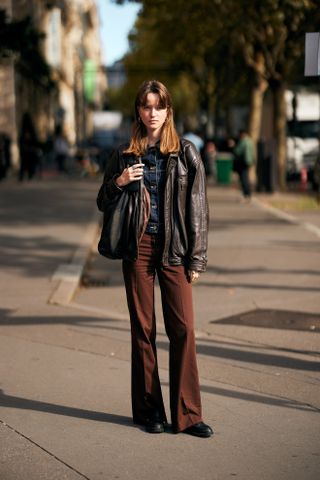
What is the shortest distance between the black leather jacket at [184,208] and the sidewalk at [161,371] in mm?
957

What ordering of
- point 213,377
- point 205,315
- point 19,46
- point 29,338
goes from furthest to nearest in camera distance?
1. point 19,46
2. point 205,315
3. point 29,338
4. point 213,377

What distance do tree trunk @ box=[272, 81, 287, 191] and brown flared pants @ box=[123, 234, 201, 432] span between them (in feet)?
74.2

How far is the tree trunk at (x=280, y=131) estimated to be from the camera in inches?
1095

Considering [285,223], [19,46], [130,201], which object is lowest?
[285,223]

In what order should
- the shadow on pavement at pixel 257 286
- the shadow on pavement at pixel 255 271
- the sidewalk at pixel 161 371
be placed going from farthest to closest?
1. the shadow on pavement at pixel 255 271
2. the shadow on pavement at pixel 257 286
3. the sidewalk at pixel 161 371

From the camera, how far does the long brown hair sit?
17.2ft

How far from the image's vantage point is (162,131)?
5285 mm

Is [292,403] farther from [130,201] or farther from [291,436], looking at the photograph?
[130,201]

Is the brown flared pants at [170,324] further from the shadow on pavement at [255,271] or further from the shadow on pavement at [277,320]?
the shadow on pavement at [255,271]

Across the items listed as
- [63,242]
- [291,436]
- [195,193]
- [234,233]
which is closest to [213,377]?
[291,436]

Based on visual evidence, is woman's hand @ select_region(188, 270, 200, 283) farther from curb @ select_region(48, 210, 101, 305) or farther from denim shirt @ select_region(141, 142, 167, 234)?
curb @ select_region(48, 210, 101, 305)

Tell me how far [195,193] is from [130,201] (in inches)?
13.1

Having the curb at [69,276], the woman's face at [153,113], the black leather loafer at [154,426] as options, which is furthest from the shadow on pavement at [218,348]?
the woman's face at [153,113]

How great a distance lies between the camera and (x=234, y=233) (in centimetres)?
1675
